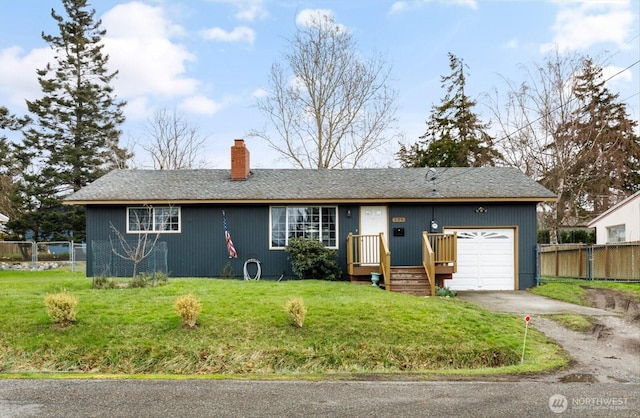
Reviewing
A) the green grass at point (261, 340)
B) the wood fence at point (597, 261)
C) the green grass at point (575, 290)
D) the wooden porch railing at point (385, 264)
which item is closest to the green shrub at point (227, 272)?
the wooden porch railing at point (385, 264)

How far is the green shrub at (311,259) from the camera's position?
604 inches

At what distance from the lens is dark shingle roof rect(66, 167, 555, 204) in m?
15.9

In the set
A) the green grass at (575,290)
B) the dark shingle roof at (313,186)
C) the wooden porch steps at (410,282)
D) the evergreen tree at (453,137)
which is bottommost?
the green grass at (575,290)

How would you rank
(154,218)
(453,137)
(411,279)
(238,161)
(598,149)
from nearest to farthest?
(411,279) < (154,218) < (238,161) < (598,149) < (453,137)

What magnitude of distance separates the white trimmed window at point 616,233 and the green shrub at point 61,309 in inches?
805

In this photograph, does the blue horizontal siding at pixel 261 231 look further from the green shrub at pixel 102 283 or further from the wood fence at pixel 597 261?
the green shrub at pixel 102 283

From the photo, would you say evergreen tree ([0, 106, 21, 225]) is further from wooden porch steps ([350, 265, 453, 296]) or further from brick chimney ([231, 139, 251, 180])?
wooden porch steps ([350, 265, 453, 296])

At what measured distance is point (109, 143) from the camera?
35344mm

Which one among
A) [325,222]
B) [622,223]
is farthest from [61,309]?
[622,223]

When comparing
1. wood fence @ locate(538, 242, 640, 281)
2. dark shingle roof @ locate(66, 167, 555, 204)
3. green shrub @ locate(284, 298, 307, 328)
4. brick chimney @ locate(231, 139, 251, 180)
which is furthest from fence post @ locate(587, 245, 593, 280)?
green shrub @ locate(284, 298, 307, 328)

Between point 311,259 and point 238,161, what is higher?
point 238,161

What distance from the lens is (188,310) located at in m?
9.02

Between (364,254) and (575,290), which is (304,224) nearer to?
(364,254)
